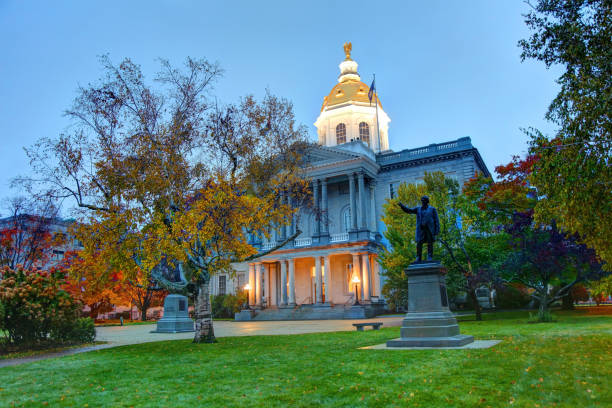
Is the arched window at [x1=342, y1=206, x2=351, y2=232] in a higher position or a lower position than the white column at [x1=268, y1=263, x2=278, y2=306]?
higher

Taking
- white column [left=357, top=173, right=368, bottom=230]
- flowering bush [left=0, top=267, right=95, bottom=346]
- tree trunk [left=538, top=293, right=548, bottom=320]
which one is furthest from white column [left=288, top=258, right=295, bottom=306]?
flowering bush [left=0, top=267, right=95, bottom=346]

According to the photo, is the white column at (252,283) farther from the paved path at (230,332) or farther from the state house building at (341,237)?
the paved path at (230,332)

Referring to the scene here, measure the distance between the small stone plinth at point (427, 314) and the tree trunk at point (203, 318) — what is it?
22.8ft

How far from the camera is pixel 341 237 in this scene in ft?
142

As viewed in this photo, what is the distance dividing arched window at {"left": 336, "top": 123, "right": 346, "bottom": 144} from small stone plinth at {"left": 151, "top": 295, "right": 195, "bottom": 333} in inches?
1268

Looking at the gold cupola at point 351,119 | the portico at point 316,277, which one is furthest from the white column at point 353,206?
the gold cupola at point 351,119

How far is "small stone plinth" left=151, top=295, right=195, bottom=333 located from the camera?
24953 mm

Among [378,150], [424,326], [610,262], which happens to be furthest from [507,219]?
[378,150]

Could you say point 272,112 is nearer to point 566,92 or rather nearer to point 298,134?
point 298,134

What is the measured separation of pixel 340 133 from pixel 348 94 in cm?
486

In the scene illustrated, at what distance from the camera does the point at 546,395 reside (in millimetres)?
6137

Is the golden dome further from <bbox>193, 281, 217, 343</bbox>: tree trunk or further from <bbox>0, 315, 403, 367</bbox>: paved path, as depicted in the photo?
<bbox>193, 281, 217, 343</bbox>: tree trunk

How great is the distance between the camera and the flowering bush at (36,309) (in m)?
15.5

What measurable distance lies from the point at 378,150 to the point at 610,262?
40662 millimetres
